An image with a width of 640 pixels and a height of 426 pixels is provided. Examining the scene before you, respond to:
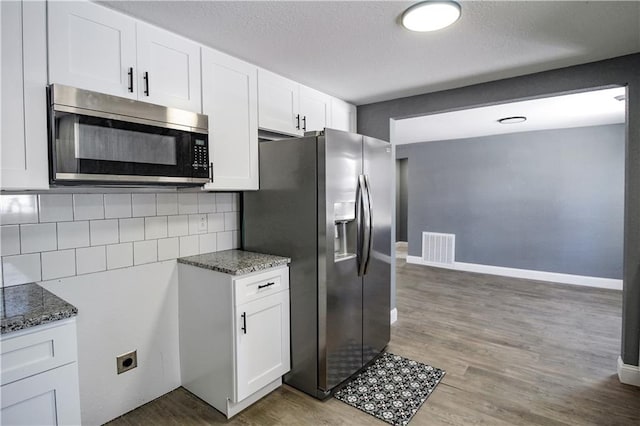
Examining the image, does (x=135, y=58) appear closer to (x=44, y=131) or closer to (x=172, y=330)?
(x=44, y=131)

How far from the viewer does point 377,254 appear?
9.07ft

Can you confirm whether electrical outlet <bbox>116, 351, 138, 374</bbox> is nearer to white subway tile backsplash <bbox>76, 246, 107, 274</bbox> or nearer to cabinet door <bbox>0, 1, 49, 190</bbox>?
white subway tile backsplash <bbox>76, 246, 107, 274</bbox>

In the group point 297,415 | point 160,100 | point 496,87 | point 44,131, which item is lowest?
point 297,415

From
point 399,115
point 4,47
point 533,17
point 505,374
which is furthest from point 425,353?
point 4,47

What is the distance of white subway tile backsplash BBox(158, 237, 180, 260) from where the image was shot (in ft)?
7.52

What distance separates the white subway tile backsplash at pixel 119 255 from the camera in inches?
80.9

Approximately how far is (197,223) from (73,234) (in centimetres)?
77

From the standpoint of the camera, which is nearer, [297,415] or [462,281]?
[297,415]

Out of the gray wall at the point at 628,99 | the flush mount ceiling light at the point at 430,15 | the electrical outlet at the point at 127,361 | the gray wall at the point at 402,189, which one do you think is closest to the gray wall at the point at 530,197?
the gray wall at the point at 402,189

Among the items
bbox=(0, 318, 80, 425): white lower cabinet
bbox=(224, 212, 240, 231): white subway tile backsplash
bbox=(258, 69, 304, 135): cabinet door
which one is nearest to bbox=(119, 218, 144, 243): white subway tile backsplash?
bbox=(224, 212, 240, 231): white subway tile backsplash

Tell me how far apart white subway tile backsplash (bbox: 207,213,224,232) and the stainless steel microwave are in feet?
1.83

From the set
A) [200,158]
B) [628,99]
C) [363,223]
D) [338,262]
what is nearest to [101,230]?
[200,158]

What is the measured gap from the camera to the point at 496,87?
9.55ft

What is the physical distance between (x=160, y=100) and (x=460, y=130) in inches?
182
